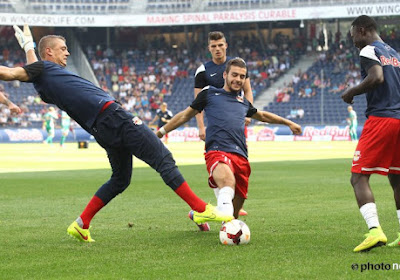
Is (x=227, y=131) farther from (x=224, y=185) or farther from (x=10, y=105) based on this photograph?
(x=10, y=105)

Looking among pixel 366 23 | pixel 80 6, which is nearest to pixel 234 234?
pixel 366 23

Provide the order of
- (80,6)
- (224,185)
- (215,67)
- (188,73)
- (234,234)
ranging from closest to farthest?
(234,234), (224,185), (215,67), (188,73), (80,6)

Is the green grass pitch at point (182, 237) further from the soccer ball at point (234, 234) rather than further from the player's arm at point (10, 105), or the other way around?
the player's arm at point (10, 105)

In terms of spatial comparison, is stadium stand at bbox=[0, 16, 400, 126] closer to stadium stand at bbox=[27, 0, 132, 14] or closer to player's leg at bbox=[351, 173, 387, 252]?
stadium stand at bbox=[27, 0, 132, 14]

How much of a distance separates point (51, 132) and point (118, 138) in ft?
111

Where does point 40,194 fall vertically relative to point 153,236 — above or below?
below

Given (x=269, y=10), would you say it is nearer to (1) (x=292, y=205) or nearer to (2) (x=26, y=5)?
(2) (x=26, y=5)

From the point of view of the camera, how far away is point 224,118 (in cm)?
845

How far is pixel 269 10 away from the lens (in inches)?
2304

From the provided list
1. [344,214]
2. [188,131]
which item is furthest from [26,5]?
[344,214]

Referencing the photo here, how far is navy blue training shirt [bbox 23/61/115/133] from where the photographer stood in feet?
25.9

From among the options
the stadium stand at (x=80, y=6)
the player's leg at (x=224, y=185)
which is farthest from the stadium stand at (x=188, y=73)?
the player's leg at (x=224, y=185)

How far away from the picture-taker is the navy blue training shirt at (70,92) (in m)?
7.90

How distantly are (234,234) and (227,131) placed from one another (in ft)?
4.32
